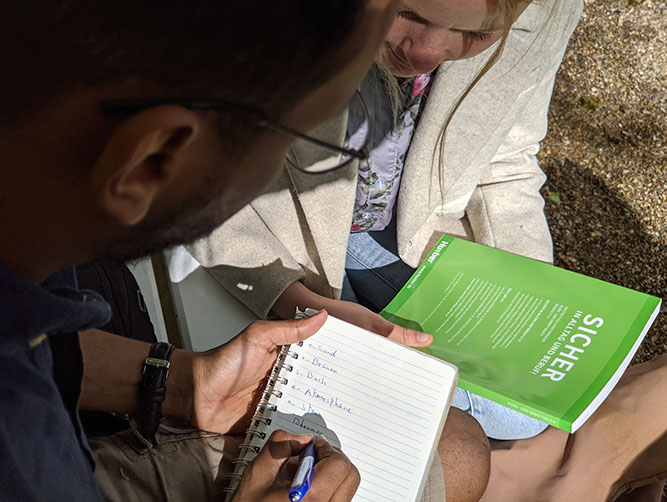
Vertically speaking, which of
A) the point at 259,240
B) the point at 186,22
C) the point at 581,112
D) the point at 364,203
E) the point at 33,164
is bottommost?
the point at 33,164

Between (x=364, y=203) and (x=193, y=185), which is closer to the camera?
(x=193, y=185)

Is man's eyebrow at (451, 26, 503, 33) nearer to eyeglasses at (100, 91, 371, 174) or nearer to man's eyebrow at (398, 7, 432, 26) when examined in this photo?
man's eyebrow at (398, 7, 432, 26)

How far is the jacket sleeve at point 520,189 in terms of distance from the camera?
1703mm

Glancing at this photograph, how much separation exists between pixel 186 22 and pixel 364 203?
1.14 metres

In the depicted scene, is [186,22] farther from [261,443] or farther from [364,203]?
[364,203]

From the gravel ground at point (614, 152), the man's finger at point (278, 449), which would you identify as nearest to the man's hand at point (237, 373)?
the man's finger at point (278, 449)

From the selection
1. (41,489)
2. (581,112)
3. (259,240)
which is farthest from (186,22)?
(581,112)

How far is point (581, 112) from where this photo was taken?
2691 mm

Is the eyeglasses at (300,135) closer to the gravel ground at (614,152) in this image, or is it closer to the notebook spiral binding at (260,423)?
the notebook spiral binding at (260,423)

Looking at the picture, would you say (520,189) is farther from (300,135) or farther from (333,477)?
(300,135)

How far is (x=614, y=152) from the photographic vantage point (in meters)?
2.54

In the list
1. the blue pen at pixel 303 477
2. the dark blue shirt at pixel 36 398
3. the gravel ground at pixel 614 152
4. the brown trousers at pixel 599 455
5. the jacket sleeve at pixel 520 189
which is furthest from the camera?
the gravel ground at pixel 614 152

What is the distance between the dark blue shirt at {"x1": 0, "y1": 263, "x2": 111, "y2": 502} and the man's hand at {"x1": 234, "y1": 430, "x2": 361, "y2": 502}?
24 centimetres

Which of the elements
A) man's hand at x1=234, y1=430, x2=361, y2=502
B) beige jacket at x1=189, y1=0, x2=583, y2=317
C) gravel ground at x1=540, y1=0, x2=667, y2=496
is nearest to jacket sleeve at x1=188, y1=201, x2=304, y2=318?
beige jacket at x1=189, y1=0, x2=583, y2=317
